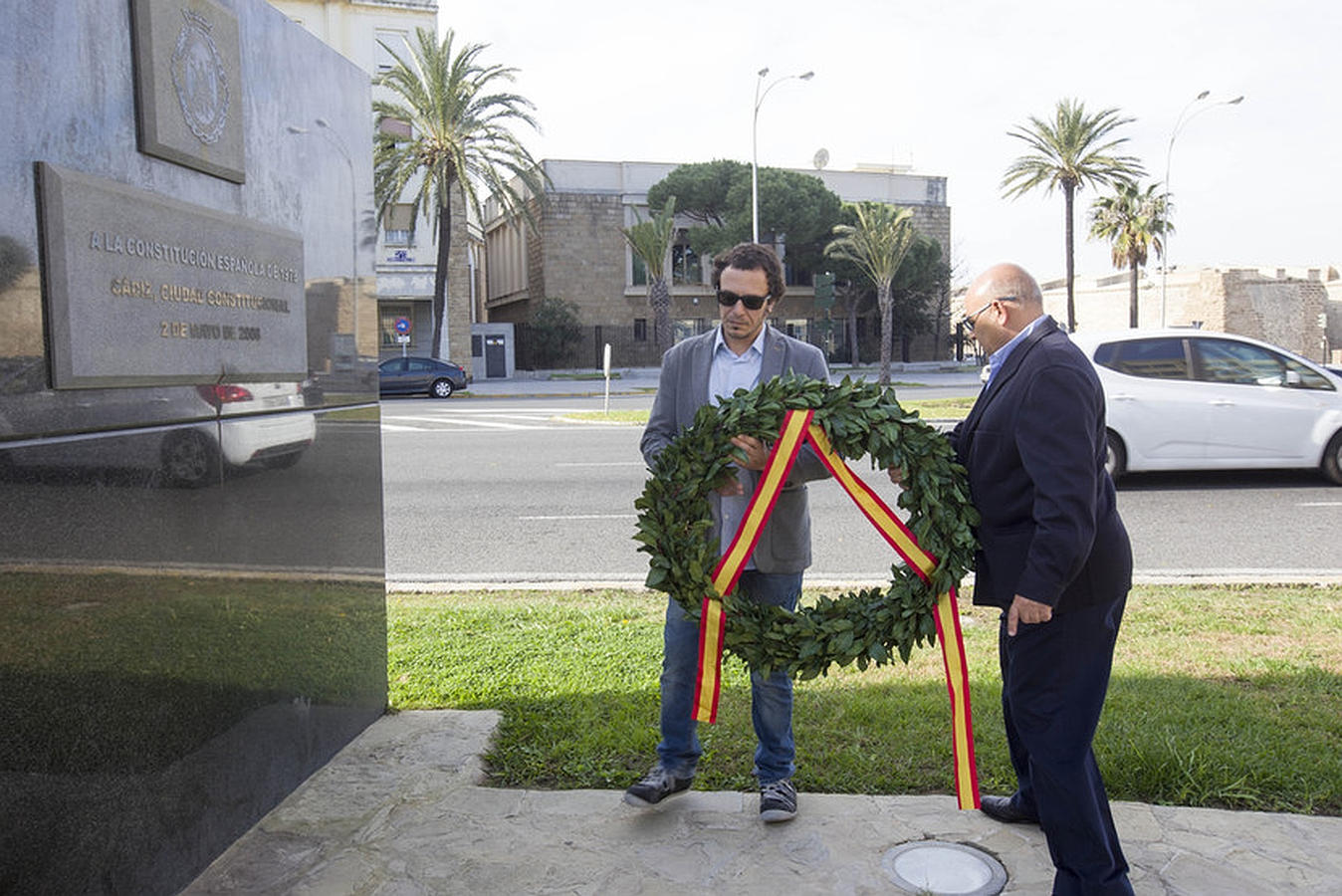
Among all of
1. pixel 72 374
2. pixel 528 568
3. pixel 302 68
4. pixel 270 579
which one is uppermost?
pixel 302 68

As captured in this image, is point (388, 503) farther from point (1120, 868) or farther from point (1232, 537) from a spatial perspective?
point (1120, 868)

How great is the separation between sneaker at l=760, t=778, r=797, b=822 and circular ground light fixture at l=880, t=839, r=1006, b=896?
38 cm

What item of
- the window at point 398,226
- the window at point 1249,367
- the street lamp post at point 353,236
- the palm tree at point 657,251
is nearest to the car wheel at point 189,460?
the street lamp post at point 353,236

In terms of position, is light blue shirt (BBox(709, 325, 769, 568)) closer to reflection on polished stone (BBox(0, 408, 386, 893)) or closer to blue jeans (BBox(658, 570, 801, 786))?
blue jeans (BBox(658, 570, 801, 786))

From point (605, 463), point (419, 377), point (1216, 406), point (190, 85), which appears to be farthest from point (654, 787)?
point (419, 377)

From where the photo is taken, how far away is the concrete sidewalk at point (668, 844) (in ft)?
10.6

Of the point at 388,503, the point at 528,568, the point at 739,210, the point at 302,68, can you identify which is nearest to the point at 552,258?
the point at 739,210

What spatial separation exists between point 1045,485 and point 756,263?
136 cm

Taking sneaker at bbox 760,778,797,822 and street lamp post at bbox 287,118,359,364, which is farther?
street lamp post at bbox 287,118,359,364

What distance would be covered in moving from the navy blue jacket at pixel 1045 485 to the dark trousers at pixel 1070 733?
0.34 ft

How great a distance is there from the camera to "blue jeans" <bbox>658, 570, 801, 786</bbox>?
12.1 feet

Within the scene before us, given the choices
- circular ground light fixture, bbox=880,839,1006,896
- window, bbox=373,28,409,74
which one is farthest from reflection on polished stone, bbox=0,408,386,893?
window, bbox=373,28,409,74

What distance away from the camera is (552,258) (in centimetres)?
4797

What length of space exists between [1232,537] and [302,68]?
8.11 m
